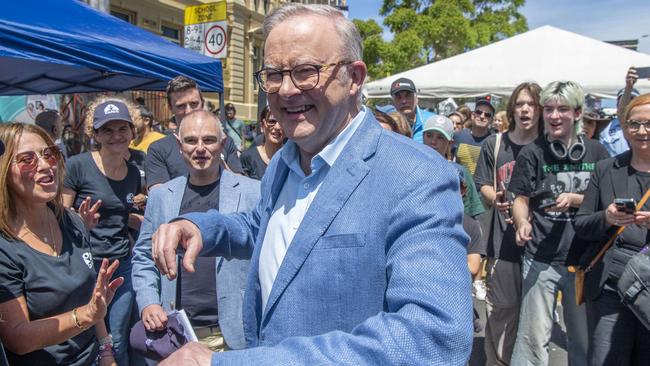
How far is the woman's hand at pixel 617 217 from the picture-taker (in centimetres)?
276

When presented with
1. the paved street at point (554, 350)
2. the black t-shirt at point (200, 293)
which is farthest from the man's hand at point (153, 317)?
the paved street at point (554, 350)

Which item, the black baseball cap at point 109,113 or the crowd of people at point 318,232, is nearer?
the crowd of people at point 318,232

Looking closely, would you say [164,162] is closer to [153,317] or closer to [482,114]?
[153,317]

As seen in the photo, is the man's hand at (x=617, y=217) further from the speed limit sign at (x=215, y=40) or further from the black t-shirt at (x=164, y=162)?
the speed limit sign at (x=215, y=40)

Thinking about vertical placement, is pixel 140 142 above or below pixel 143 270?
above

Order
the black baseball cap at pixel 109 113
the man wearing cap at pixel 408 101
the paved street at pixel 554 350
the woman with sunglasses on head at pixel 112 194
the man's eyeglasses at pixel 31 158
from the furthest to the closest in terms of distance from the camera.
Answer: the man wearing cap at pixel 408 101, the paved street at pixel 554 350, the black baseball cap at pixel 109 113, the woman with sunglasses on head at pixel 112 194, the man's eyeglasses at pixel 31 158

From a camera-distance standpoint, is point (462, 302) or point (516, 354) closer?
point (462, 302)

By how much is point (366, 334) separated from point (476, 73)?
322 inches

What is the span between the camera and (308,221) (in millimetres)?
1381

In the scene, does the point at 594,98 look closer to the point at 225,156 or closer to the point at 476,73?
the point at 476,73

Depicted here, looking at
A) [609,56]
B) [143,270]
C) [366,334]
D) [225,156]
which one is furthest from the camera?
[609,56]

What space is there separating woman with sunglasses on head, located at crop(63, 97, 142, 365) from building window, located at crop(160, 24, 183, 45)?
18181mm

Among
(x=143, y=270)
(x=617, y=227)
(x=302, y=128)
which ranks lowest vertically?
(x=143, y=270)

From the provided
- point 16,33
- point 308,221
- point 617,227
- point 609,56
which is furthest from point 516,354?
point 609,56
